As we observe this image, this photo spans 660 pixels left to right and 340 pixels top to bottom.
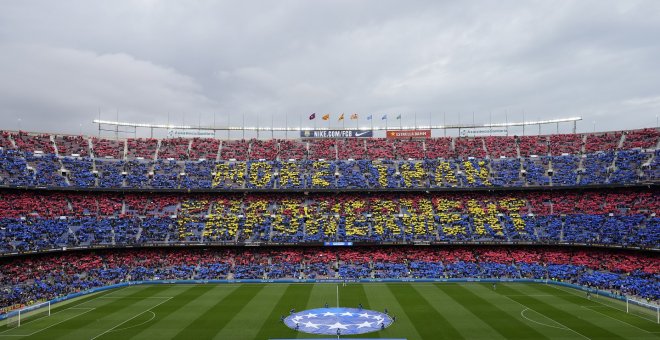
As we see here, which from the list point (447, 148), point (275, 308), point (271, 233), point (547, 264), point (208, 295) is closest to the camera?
point (275, 308)

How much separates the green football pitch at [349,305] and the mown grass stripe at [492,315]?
9 centimetres

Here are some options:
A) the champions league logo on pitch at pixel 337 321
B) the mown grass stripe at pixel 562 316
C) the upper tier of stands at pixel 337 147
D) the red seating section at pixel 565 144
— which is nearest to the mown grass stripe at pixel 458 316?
the champions league logo on pitch at pixel 337 321

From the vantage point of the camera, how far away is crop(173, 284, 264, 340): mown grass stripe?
122 ft

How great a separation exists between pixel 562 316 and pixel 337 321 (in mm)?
20968

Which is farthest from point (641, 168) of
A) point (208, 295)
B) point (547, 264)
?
point (208, 295)

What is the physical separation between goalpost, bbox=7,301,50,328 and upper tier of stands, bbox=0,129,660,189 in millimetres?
24711

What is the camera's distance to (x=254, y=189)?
75188 mm

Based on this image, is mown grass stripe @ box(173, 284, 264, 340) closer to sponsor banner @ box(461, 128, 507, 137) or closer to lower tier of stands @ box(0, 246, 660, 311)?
lower tier of stands @ box(0, 246, 660, 311)

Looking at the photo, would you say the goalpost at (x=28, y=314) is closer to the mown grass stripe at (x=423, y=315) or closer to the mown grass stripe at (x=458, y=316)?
the mown grass stripe at (x=423, y=315)

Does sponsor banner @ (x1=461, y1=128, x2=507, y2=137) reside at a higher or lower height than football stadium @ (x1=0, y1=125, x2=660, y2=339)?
higher

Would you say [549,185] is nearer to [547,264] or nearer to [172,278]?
[547,264]

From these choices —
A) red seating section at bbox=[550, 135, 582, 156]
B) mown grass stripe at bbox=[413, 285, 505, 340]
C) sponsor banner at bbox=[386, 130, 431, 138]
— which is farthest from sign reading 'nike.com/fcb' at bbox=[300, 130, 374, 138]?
mown grass stripe at bbox=[413, 285, 505, 340]

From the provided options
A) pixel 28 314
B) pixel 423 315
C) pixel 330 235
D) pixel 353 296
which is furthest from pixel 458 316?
pixel 28 314

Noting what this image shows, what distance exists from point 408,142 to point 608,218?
120 feet
